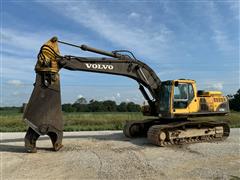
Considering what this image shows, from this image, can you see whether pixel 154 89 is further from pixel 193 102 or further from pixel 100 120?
pixel 100 120

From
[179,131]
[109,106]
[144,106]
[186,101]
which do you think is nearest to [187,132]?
[179,131]

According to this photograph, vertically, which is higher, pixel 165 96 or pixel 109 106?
pixel 109 106

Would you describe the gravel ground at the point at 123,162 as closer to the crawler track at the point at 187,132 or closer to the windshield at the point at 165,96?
the crawler track at the point at 187,132

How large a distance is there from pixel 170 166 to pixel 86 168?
7.18 feet

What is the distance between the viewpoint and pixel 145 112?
A: 46.1 ft

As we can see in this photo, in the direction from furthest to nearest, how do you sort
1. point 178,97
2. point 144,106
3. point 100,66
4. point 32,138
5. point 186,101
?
1. point 144,106
2. point 186,101
3. point 178,97
4. point 100,66
5. point 32,138

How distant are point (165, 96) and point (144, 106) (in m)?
1.76

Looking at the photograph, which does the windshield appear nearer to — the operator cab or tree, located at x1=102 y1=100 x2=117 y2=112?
the operator cab

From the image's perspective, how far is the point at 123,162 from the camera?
8.92 m

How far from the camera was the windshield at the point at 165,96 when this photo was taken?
12415 millimetres

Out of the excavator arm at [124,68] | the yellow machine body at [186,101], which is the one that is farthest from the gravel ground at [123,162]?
the excavator arm at [124,68]

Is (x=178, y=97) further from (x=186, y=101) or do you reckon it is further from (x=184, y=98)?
(x=186, y=101)

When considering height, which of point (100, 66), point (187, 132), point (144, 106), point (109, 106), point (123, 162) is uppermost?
point (109, 106)

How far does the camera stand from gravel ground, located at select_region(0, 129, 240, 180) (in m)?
7.74
